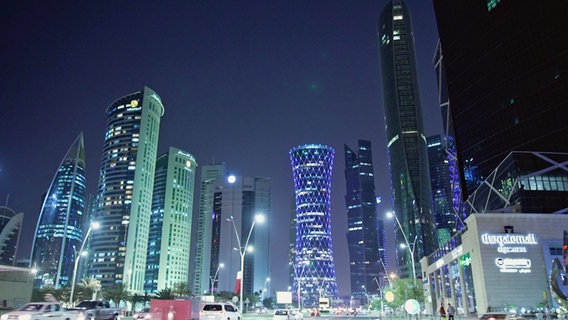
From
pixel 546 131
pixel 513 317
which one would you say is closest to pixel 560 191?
pixel 546 131

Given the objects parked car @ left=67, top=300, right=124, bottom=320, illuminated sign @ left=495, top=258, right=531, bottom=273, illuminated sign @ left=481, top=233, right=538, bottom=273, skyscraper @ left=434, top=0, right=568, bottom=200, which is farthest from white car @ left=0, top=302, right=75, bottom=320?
skyscraper @ left=434, top=0, right=568, bottom=200

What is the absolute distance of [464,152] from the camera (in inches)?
5600

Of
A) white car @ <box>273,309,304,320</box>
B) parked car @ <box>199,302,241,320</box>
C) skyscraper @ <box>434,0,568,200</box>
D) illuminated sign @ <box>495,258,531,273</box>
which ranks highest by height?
skyscraper @ <box>434,0,568,200</box>

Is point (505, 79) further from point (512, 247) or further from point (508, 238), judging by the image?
point (512, 247)

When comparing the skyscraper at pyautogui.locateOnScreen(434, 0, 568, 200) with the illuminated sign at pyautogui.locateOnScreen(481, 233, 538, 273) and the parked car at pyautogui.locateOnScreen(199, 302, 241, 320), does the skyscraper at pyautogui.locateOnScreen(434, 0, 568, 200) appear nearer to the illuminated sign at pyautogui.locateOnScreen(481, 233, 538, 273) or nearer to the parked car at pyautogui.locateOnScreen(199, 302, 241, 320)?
the illuminated sign at pyautogui.locateOnScreen(481, 233, 538, 273)

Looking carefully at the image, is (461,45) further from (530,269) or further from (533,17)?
(530,269)

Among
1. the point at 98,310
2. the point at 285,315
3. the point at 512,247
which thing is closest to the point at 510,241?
the point at 512,247

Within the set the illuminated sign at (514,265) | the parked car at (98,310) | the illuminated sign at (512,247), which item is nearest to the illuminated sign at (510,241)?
the illuminated sign at (512,247)

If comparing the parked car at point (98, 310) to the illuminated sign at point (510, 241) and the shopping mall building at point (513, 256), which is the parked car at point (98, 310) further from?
the illuminated sign at point (510, 241)

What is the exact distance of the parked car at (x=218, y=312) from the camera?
3319 centimetres

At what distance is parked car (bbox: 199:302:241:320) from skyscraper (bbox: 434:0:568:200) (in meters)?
101

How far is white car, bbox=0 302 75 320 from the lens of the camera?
27188mm

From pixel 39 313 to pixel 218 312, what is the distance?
11582 mm

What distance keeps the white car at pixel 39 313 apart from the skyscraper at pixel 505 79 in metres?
111
